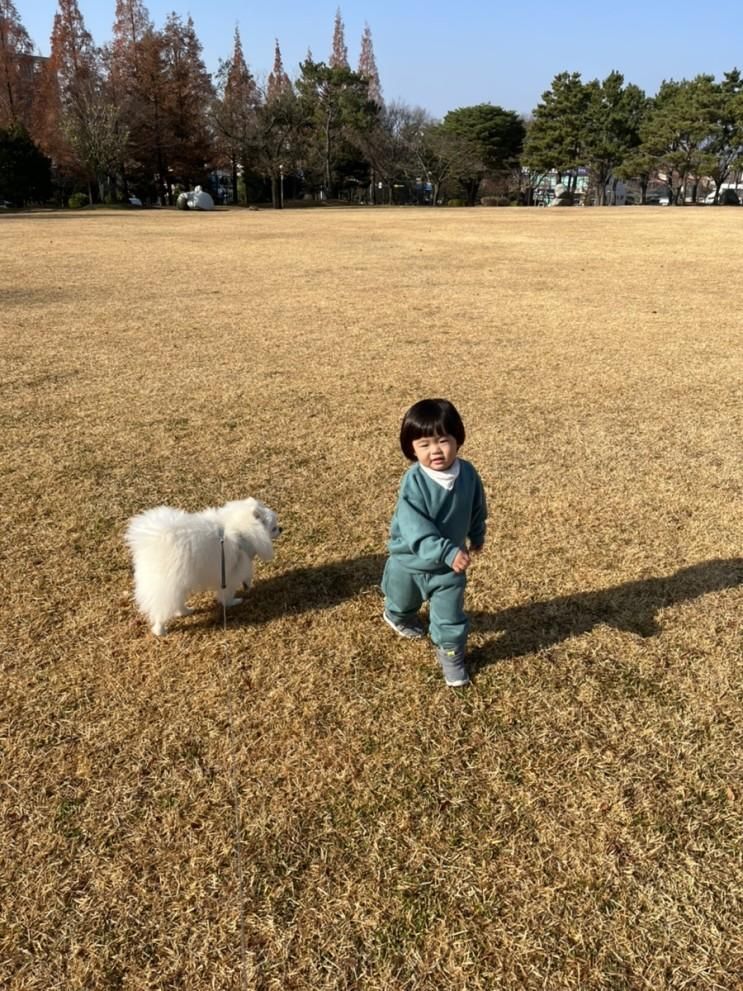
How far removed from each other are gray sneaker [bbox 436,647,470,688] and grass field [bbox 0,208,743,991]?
68 millimetres

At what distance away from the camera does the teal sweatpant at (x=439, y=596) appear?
2.43 m

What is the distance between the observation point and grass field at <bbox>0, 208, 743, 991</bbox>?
168 centimetres

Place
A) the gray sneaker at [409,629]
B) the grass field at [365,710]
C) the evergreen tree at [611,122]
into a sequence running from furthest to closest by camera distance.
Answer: the evergreen tree at [611,122]
the gray sneaker at [409,629]
the grass field at [365,710]

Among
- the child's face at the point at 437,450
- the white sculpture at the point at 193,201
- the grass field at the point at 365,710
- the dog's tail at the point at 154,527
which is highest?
the white sculpture at the point at 193,201

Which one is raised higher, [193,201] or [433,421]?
[193,201]

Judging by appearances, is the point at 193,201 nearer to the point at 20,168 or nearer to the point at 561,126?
the point at 20,168

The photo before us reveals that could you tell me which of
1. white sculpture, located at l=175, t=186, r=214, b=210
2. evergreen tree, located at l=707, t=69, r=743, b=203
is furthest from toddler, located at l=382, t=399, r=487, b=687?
evergreen tree, located at l=707, t=69, r=743, b=203

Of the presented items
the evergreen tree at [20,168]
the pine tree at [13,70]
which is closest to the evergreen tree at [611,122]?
the evergreen tree at [20,168]

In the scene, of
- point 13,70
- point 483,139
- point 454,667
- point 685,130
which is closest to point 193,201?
point 13,70

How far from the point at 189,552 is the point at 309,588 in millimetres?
743

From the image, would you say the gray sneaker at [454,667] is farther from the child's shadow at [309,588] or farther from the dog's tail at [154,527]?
the dog's tail at [154,527]

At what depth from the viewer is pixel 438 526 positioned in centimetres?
238

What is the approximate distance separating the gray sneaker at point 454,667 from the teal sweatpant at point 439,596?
0.03m

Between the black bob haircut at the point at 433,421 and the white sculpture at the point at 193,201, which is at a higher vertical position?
the white sculpture at the point at 193,201
